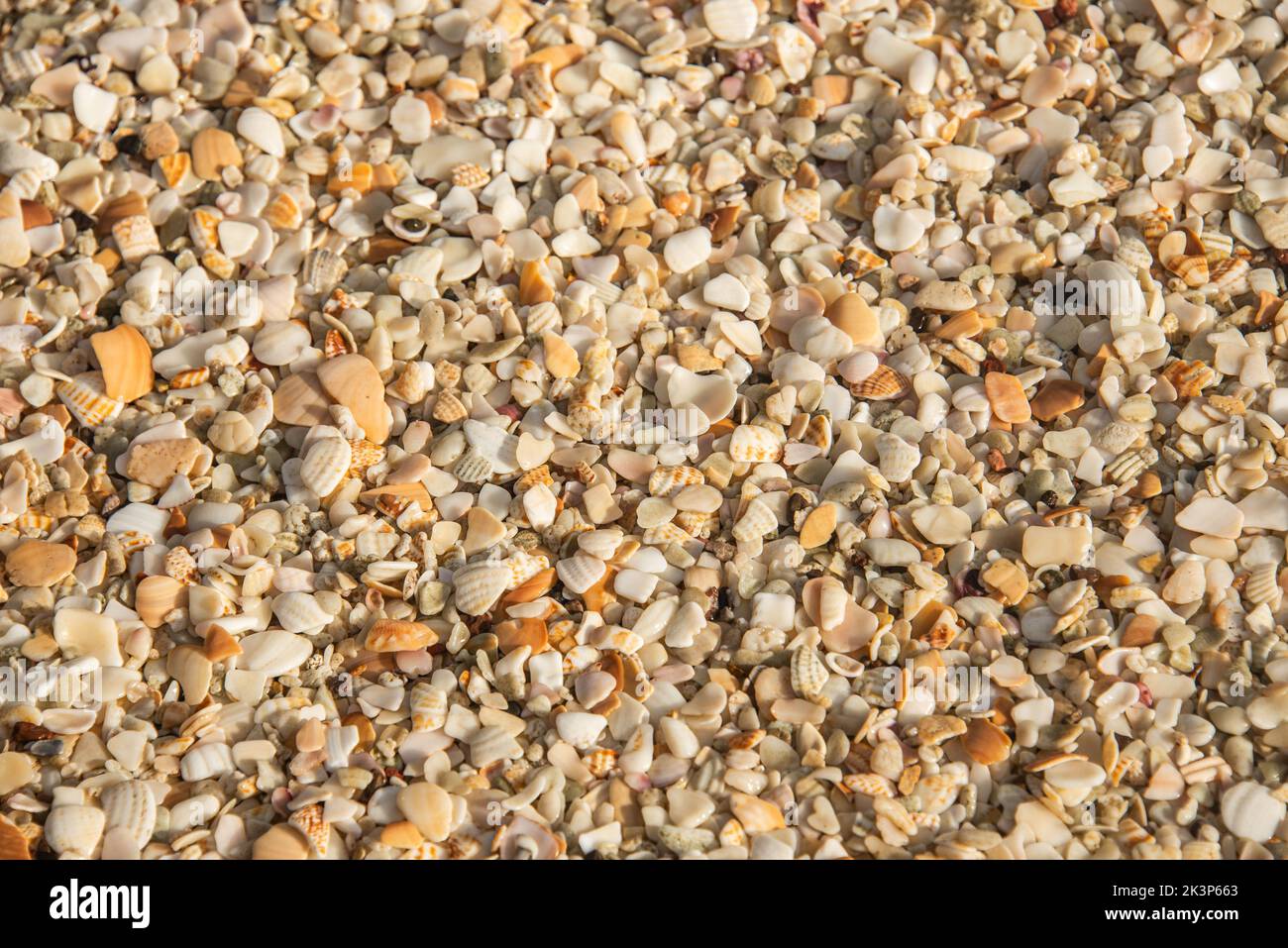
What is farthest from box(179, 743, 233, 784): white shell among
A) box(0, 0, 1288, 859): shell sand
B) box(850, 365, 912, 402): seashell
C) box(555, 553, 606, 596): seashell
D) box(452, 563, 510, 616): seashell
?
box(850, 365, 912, 402): seashell

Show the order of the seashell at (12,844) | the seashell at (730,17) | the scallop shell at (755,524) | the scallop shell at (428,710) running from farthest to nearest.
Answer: the seashell at (730,17)
the scallop shell at (755,524)
the scallop shell at (428,710)
the seashell at (12,844)

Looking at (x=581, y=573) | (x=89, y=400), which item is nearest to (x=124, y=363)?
(x=89, y=400)

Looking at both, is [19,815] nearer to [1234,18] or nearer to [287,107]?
[287,107]

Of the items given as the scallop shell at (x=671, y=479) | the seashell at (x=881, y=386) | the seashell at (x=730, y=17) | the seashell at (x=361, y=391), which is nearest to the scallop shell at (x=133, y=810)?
the seashell at (x=361, y=391)

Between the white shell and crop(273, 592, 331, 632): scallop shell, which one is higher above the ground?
crop(273, 592, 331, 632): scallop shell

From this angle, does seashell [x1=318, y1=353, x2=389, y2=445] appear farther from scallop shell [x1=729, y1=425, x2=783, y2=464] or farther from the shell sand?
scallop shell [x1=729, y1=425, x2=783, y2=464]

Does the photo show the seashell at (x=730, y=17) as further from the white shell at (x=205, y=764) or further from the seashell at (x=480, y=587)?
the white shell at (x=205, y=764)

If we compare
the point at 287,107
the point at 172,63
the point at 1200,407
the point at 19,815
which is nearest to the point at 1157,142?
the point at 1200,407
